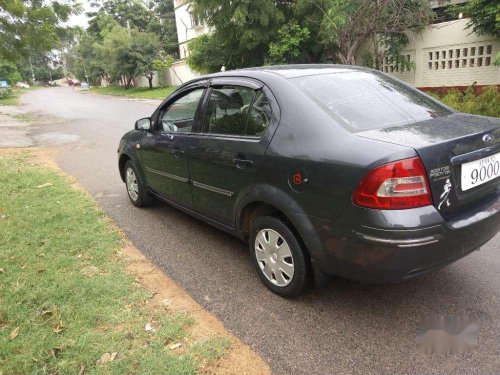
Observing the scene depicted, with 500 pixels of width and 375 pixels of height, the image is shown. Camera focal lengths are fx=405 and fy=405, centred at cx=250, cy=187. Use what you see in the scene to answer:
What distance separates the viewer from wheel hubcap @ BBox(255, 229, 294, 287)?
286cm

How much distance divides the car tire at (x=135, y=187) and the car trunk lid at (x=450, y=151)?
124 inches

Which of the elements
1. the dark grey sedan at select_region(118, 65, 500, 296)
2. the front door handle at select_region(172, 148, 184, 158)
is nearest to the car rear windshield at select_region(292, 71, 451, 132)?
the dark grey sedan at select_region(118, 65, 500, 296)

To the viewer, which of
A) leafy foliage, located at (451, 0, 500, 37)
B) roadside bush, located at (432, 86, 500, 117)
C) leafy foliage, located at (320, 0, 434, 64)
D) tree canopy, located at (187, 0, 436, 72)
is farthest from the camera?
tree canopy, located at (187, 0, 436, 72)

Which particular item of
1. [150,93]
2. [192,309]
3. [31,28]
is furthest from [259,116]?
[150,93]

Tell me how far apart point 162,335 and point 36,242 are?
Result: 227 cm

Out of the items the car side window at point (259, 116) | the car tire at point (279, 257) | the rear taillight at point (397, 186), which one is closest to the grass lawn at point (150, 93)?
the car side window at point (259, 116)

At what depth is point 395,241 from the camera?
87.3 inches

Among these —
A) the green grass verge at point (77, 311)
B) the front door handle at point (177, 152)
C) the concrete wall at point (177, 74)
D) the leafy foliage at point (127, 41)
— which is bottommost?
the green grass verge at point (77, 311)

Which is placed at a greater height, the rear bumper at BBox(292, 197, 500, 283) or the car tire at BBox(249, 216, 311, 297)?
the rear bumper at BBox(292, 197, 500, 283)

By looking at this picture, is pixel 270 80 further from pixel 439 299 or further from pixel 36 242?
pixel 36 242

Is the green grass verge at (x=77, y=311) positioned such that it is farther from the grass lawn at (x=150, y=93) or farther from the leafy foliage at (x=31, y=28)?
the grass lawn at (x=150, y=93)

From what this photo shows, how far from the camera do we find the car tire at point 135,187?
4898mm

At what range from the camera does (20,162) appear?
8.45 m

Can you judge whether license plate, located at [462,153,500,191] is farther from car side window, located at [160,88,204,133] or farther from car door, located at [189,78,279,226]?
car side window, located at [160,88,204,133]
